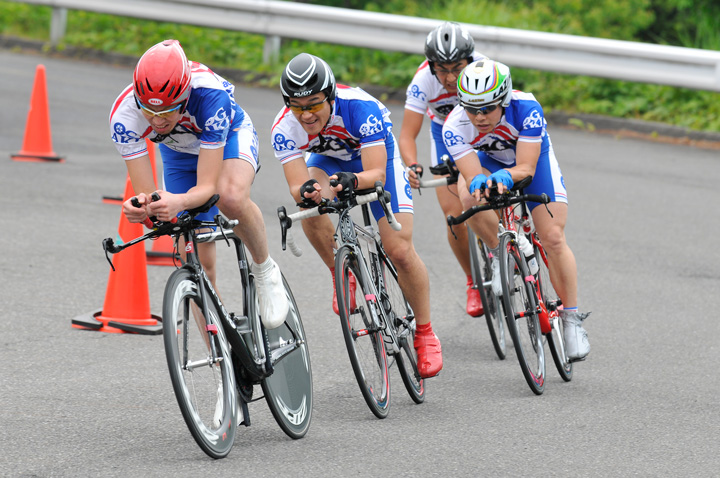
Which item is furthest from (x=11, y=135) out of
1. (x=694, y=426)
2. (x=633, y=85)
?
(x=694, y=426)

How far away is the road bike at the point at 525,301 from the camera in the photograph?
6.00 meters

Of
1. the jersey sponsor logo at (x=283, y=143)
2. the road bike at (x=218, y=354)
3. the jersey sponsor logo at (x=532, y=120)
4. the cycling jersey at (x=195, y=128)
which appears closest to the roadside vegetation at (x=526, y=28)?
the jersey sponsor logo at (x=532, y=120)

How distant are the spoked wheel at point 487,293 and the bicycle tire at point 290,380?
69.4 inches

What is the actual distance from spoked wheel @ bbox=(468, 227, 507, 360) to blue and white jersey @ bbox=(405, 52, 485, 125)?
970 mm

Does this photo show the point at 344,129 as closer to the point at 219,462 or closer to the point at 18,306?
the point at 219,462

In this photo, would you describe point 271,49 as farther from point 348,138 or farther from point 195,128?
point 195,128

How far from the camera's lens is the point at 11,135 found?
13.2m

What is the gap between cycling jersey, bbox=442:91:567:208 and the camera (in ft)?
21.0

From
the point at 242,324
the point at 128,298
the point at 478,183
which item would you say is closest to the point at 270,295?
the point at 242,324

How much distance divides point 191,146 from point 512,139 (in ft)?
7.21

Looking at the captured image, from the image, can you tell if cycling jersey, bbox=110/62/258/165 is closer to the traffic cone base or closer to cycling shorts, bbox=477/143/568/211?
cycling shorts, bbox=477/143/568/211

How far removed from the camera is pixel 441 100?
7738mm

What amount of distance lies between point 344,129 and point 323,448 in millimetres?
1854

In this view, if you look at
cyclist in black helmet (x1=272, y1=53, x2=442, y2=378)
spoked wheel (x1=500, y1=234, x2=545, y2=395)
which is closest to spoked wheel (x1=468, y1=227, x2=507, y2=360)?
spoked wheel (x1=500, y1=234, x2=545, y2=395)
